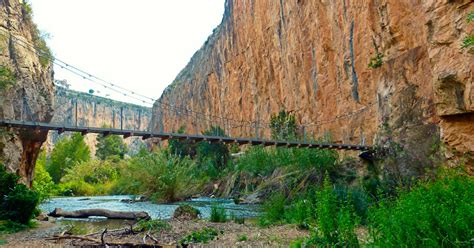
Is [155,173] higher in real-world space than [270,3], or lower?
lower

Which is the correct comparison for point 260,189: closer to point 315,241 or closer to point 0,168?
point 0,168

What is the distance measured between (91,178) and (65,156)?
29.1 feet

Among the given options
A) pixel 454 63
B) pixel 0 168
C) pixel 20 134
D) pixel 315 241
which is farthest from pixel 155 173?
pixel 315 241

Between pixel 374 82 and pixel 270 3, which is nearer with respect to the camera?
pixel 374 82

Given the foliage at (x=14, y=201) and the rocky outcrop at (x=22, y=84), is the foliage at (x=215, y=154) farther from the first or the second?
the foliage at (x=14, y=201)

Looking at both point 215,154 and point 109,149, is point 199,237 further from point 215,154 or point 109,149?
point 109,149

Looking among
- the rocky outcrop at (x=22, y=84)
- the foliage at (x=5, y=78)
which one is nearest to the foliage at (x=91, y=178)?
the rocky outcrop at (x=22, y=84)

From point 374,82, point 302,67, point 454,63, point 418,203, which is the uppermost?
point 302,67

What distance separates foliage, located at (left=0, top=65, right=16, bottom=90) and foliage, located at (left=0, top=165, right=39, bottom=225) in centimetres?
421

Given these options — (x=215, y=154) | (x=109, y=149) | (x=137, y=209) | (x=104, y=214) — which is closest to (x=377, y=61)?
(x=137, y=209)

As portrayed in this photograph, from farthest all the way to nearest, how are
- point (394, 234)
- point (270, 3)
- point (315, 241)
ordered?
point (270, 3)
point (315, 241)
point (394, 234)

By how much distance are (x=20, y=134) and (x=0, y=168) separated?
5.57 m

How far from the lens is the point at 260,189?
20.0m

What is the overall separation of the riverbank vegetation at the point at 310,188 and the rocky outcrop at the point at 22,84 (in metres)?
2.85
